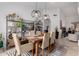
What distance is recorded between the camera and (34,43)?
2727mm

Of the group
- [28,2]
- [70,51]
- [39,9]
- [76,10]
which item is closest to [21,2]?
[28,2]

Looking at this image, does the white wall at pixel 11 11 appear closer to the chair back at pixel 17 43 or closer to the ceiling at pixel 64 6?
the ceiling at pixel 64 6

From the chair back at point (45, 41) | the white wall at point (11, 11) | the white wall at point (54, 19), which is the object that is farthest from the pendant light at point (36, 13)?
the chair back at point (45, 41)

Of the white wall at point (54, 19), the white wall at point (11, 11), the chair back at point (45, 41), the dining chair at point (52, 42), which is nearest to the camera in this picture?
the white wall at point (11, 11)

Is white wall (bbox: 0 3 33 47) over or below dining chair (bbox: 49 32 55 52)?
over

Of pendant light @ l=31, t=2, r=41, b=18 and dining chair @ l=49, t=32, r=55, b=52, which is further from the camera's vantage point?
dining chair @ l=49, t=32, r=55, b=52

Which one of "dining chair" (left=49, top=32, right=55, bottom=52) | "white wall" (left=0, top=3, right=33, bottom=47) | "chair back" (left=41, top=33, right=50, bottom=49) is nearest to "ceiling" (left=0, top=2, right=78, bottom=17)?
"white wall" (left=0, top=3, right=33, bottom=47)

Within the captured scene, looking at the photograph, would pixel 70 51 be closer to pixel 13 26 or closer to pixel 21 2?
pixel 13 26

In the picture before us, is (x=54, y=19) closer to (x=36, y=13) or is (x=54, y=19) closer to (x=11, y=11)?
(x=36, y=13)

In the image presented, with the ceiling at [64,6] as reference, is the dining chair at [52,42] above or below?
below

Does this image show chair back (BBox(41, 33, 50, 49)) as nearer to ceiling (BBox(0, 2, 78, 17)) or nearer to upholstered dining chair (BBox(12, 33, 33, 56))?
upholstered dining chair (BBox(12, 33, 33, 56))

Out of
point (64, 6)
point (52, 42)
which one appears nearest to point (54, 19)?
point (64, 6)

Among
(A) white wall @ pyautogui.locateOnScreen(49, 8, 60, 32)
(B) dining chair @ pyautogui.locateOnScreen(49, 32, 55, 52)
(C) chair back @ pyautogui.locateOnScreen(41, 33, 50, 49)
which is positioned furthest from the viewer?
(C) chair back @ pyautogui.locateOnScreen(41, 33, 50, 49)

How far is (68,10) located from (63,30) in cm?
55
